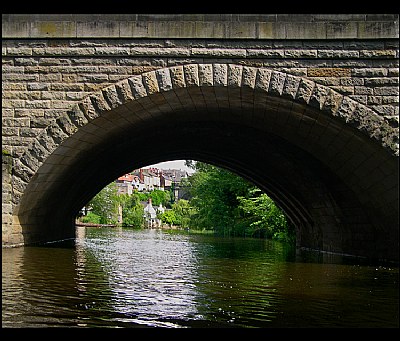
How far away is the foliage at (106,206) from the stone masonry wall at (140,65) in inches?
2099

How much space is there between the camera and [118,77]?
12414mm

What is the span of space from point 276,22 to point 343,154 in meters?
2.93

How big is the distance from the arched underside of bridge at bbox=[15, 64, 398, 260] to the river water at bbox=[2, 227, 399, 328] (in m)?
1.59

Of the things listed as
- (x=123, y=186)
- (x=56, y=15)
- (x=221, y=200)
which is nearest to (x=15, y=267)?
(x=56, y=15)

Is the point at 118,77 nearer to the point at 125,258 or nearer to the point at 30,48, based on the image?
the point at 30,48

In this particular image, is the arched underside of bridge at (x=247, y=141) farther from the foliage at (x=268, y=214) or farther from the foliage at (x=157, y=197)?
the foliage at (x=157, y=197)

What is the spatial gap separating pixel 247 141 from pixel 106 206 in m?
53.4

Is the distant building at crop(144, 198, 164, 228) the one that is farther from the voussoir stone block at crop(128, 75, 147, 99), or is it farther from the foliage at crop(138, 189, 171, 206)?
the voussoir stone block at crop(128, 75, 147, 99)

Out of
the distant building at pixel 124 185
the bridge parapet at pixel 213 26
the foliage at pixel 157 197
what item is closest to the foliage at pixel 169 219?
the distant building at pixel 124 185

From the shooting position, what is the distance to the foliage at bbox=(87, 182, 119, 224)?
66625mm

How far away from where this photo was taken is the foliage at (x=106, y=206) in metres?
66.6

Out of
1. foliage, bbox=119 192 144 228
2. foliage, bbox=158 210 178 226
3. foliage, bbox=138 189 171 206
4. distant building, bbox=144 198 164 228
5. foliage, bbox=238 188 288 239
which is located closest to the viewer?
foliage, bbox=238 188 288 239

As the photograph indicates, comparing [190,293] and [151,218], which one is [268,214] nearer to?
[190,293]

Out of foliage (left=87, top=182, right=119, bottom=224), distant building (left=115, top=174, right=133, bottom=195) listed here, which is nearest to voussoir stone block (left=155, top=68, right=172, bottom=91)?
foliage (left=87, top=182, right=119, bottom=224)
